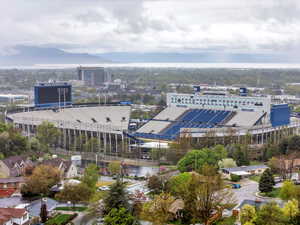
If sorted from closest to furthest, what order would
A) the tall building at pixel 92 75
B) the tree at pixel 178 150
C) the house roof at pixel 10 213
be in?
the house roof at pixel 10 213 → the tree at pixel 178 150 → the tall building at pixel 92 75

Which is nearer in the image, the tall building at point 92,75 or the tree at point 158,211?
the tree at point 158,211

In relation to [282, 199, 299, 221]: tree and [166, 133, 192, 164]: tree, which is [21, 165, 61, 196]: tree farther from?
[282, 199, 299, 221]: tree

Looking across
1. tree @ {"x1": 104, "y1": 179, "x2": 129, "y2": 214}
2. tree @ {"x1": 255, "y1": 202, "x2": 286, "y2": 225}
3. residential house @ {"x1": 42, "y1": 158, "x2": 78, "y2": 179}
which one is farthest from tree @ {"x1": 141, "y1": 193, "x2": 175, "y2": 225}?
residential house @ {"x1": 42, "y1": 158, "x2": 78, "y2": 179}

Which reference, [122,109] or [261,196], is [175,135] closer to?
[122,109]

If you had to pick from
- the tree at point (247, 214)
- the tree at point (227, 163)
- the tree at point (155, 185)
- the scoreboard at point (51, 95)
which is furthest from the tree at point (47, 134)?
the tree at point (247, 214)

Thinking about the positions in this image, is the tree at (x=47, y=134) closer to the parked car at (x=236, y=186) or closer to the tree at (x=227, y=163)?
the tree at (x=227, y=163)

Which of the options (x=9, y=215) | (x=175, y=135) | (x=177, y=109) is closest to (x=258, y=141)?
(x=175, y=135)

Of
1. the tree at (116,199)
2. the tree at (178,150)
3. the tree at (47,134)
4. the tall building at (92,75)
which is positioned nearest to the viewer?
the tree at (116,199)

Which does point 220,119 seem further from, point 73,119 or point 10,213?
point 10,213
